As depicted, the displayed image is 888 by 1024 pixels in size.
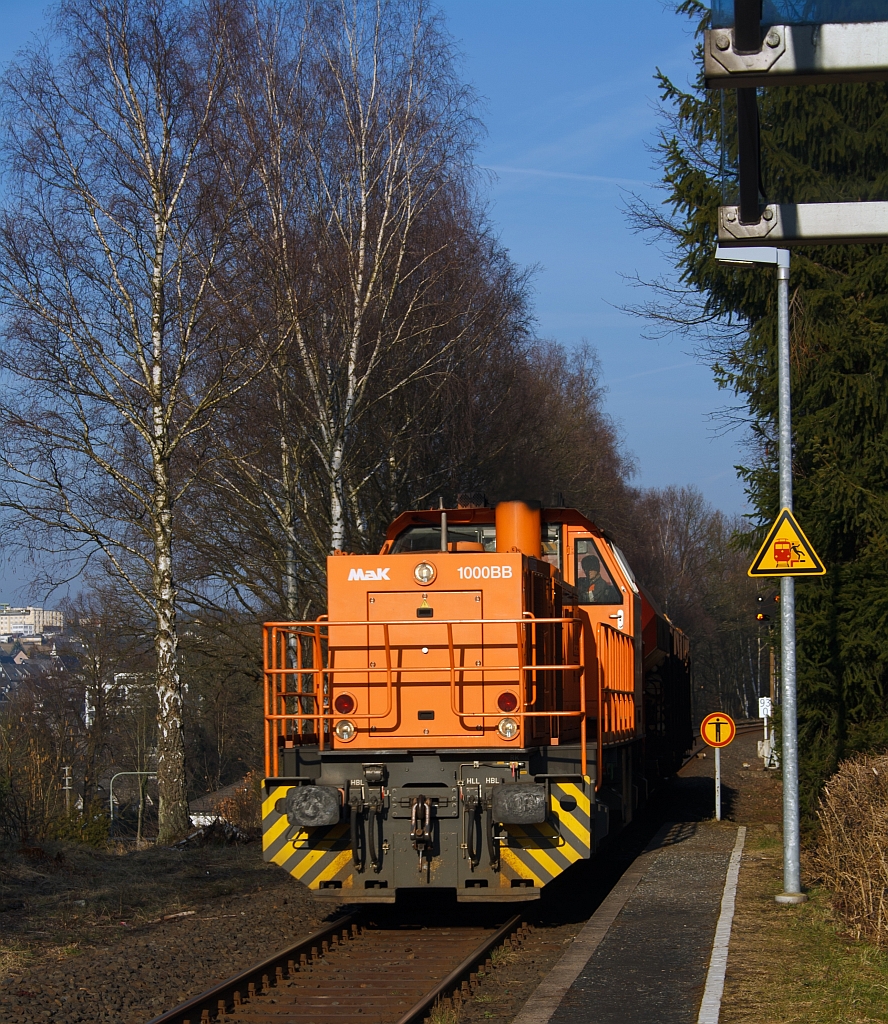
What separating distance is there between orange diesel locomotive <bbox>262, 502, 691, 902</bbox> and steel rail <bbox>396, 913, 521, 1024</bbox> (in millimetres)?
407

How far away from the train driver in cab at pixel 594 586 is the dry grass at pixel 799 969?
3.09 meters

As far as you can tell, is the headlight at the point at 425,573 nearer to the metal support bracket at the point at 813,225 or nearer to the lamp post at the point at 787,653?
the lamp post at the point at 787,653

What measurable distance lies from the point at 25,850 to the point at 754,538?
898 centimetres

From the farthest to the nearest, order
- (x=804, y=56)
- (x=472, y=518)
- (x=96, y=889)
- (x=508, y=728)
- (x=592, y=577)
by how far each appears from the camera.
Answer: (x=592, y=577) → (x=472, y=518) → (x=96, y=889) → (x=508, y=728) → (x=804, y=56)

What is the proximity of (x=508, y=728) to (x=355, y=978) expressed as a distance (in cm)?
222

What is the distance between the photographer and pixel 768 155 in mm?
5531

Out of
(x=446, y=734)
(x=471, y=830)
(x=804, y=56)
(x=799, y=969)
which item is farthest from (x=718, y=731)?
(x=804, y=56)

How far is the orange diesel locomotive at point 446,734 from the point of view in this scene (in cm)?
867

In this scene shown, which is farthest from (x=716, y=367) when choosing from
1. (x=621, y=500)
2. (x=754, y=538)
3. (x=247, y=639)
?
(x=621, y=500)

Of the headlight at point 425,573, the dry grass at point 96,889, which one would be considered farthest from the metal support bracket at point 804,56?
the dry grass at point 96,889

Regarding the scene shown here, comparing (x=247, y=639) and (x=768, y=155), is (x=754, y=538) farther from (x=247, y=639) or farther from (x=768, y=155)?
(x=247, y=639)

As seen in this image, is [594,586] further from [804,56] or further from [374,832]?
[804,56]

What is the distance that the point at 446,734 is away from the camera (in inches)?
365

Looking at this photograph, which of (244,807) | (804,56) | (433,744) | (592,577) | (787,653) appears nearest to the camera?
(804,56)
